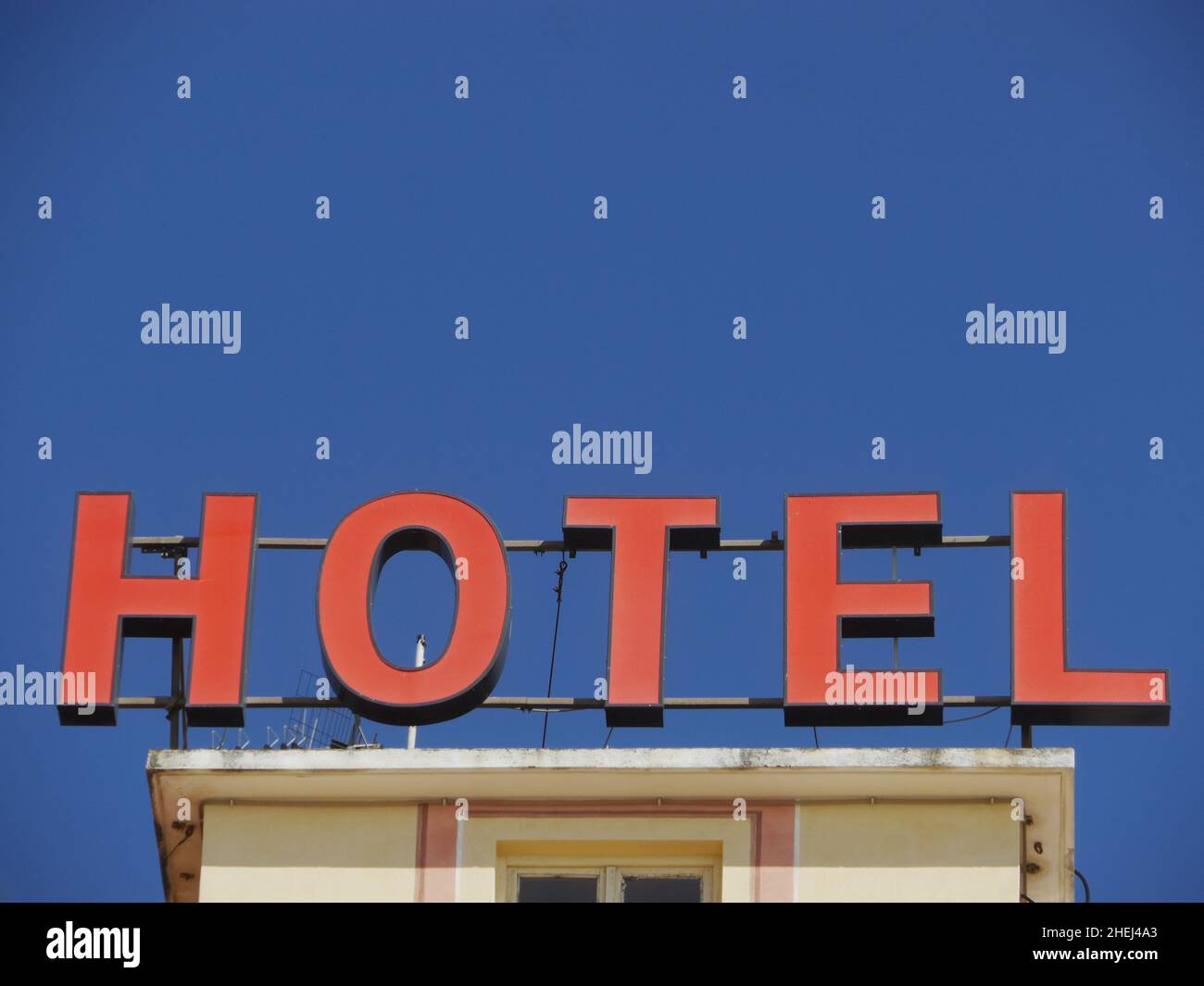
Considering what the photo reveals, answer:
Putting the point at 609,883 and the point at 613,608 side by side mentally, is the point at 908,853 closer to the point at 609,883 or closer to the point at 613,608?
the point at 609,883

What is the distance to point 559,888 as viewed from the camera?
25406mm

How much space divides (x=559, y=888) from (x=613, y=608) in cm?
326

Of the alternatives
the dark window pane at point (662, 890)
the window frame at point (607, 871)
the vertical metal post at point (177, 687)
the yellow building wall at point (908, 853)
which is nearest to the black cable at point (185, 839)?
the vertical metal post at point (177, 687)

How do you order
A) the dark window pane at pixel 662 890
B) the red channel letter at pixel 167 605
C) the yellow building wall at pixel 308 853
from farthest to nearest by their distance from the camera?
1. the red channel letter at pixel 167 605
2. the dark window pane at pixel 662 890
3. the yellow building wall at pixel 308 853

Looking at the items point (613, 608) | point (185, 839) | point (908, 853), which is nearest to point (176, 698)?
point (185, 839)

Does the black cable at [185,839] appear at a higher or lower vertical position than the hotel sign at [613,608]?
lower

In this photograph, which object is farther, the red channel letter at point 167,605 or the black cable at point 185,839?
the red channel letter at point 167,605

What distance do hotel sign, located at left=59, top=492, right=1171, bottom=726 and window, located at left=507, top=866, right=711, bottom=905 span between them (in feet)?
5.88

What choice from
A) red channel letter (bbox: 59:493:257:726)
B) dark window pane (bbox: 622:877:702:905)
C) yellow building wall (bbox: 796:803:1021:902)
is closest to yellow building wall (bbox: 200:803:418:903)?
red channel letter (bbox: 59:493:257:726)

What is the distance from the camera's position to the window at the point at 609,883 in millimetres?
25359

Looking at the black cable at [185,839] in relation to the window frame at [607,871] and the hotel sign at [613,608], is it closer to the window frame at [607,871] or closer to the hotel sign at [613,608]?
the hotel sign at [613,608]

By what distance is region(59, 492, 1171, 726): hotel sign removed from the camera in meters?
26.3
